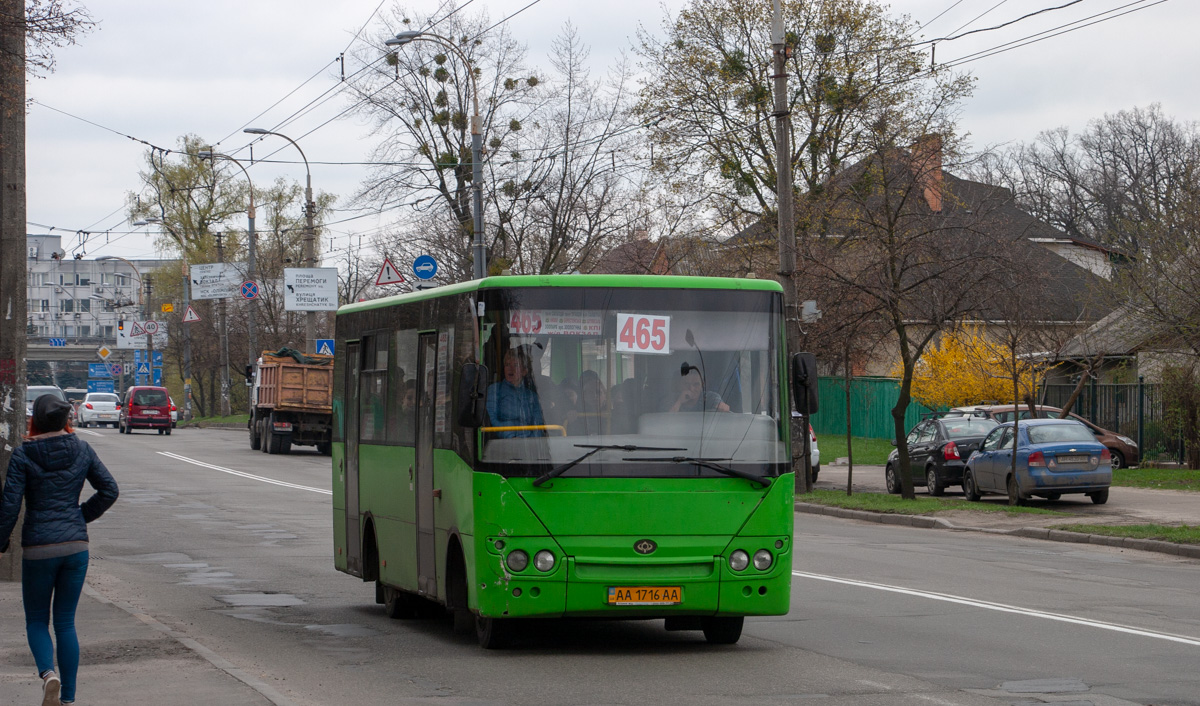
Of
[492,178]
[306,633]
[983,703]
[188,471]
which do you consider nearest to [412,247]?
[492,178]

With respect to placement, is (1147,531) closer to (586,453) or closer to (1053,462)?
(1053,462)

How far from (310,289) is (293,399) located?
4.44m

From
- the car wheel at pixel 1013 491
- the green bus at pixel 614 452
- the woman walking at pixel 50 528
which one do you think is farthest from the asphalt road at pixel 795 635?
the car wheel at pixel 1013 491

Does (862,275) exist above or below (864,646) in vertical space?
above

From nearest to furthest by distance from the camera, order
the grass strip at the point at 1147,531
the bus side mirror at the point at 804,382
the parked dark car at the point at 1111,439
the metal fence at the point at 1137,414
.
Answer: the bus side mirror at the point at 804,382 → the grass strip at the point at 1147,531 → the parked dark car at the point at 1111,439 → the metal fence at the point at 1137,414

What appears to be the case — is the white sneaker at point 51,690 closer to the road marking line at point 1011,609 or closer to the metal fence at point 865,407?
the road marking line at point 1011,609

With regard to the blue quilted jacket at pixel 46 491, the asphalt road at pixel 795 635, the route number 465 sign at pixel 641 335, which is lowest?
the asphalt road at pixel 795 635

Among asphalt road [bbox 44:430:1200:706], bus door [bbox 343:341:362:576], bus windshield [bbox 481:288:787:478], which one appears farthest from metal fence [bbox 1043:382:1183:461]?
bus windshield [bbox 481:288:787:478]

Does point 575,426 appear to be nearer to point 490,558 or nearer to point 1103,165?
point 490,558

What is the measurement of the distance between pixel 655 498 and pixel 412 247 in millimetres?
43406

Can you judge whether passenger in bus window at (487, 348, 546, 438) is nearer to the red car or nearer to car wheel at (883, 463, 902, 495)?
car wheel at (883, 463, 902, 495)

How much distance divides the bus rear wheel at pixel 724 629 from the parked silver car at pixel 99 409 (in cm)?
6370

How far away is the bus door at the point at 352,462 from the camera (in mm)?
12109

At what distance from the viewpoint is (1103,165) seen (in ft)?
224
